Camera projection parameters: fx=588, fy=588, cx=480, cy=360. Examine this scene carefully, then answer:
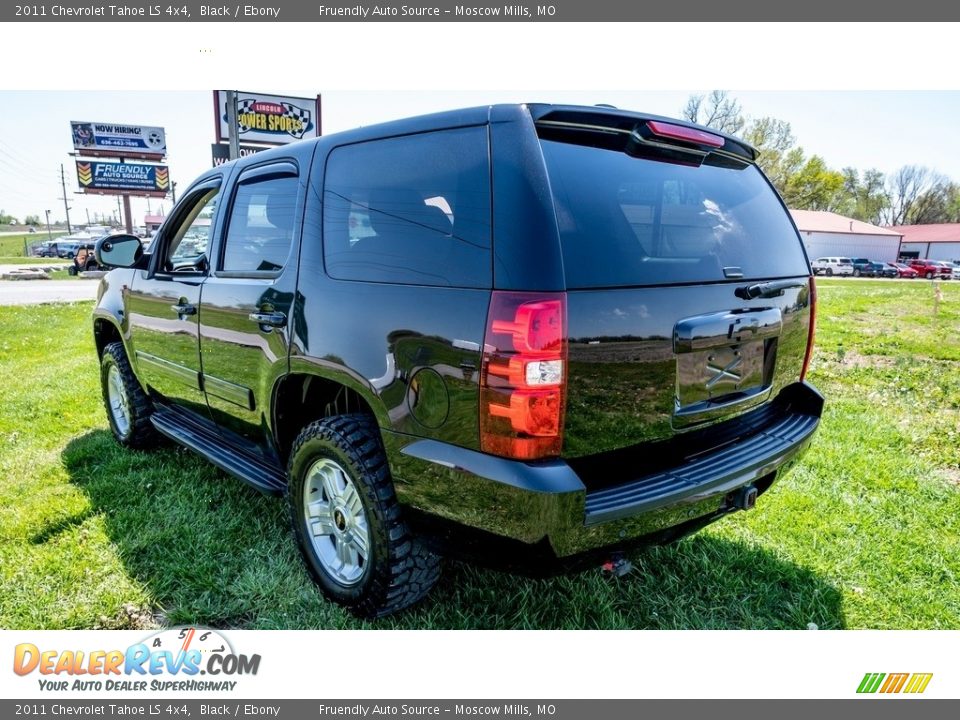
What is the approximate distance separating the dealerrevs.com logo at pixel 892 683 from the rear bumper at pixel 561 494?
2.70 ft

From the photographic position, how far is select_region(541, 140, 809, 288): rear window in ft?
6.17

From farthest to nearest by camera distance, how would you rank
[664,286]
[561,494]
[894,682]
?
[894,682], [664,286], [561,494]

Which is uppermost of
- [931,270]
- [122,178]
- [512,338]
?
[122,178]

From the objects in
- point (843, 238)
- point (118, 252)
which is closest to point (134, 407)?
point (118, 252)

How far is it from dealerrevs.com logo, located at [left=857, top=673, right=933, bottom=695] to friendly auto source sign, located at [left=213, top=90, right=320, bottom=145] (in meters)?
26.4

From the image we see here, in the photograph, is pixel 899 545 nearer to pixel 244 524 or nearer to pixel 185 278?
pixel 244 524

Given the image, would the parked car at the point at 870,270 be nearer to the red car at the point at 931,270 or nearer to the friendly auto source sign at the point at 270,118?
the red car at the point at 931,270

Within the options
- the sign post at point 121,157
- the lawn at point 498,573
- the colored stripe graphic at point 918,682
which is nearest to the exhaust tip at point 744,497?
the lawn at point 498,573

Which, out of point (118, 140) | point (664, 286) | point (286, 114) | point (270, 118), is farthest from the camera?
point (118, 140)

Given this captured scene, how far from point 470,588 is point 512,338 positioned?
142 cm

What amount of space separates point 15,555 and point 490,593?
7.92ft

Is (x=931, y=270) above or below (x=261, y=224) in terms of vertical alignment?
below

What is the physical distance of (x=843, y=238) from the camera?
186 feet

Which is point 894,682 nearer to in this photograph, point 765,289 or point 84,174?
point 765,289
